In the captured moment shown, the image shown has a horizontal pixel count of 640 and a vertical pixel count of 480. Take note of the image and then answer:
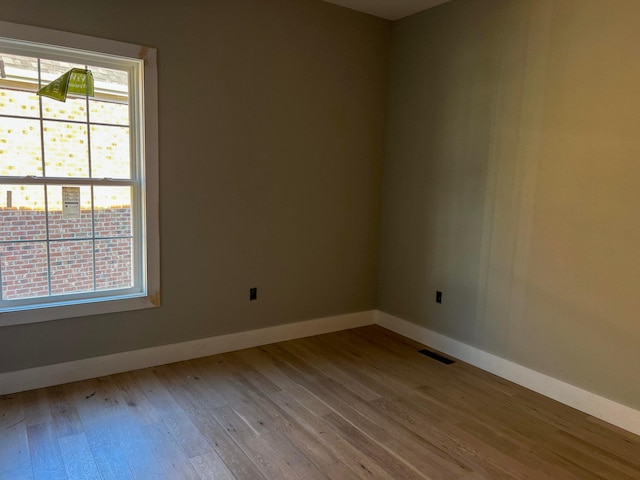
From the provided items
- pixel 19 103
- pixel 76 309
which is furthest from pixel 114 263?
pixel 19 103

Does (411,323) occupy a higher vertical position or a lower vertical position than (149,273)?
lower

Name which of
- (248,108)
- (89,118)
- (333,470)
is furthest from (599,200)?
(89,118)

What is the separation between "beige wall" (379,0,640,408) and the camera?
255cm

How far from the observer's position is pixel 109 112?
290 centimetres

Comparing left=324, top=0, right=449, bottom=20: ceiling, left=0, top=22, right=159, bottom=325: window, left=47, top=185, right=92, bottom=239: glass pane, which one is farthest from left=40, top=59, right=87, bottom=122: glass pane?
left=324, top=0, right=449, bottom=20: ceiling

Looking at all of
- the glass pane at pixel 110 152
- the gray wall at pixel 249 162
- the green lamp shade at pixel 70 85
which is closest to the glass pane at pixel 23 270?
the gray wall at pixel 249 162

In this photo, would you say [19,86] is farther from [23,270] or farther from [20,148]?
[23,270]

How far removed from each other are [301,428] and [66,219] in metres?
1.88

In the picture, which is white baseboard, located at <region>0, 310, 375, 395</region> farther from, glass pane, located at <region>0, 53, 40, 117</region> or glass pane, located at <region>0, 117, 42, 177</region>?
glass pane, located at <region>0, 53, 40, 117</region>

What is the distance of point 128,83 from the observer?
116 inches

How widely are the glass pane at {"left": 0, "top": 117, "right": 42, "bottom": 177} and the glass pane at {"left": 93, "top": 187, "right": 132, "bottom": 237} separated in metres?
0.36

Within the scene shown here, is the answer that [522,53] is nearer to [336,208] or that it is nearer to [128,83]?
[336,208]

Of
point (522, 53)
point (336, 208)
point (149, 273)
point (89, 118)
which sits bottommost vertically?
point (149, 273)

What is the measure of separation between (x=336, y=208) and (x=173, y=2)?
6.17ft
